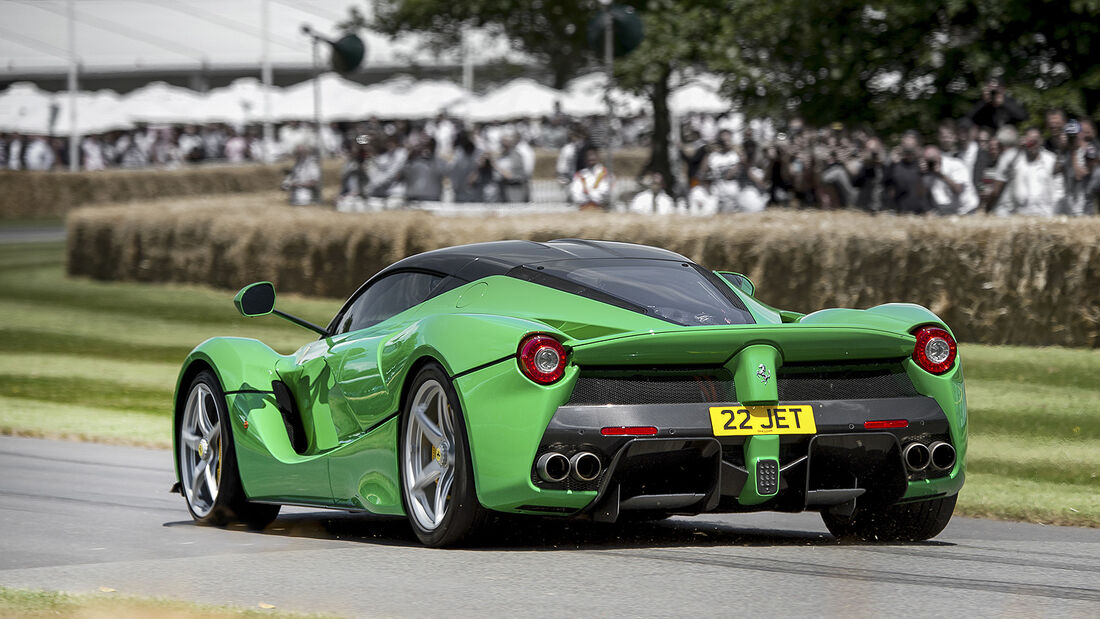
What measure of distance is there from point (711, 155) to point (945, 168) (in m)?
4.52

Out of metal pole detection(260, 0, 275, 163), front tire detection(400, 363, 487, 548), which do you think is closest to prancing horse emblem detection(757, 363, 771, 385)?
front tire detection(400, 363, 487, 548)

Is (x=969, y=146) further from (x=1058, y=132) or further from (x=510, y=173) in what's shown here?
(x=510, y=173)

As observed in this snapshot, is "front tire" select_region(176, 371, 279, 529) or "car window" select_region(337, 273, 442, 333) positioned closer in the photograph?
"car window" select_region(337, 273, 442, 333)

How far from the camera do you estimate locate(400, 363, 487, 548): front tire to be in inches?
255

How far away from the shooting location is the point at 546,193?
31.9 metres

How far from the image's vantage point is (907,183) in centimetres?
1862

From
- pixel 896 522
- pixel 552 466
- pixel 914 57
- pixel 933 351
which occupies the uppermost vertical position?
pixel 914 57

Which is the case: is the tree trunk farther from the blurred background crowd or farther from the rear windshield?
the rear windshield

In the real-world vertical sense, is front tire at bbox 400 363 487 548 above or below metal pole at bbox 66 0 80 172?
below

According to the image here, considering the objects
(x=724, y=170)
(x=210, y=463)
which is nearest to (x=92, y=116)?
(x=724, y=170)

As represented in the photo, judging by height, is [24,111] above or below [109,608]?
above

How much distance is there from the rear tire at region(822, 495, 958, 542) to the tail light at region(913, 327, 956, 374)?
591 mm

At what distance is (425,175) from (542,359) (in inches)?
→ 860

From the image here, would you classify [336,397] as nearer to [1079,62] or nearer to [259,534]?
[259,534]
